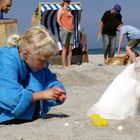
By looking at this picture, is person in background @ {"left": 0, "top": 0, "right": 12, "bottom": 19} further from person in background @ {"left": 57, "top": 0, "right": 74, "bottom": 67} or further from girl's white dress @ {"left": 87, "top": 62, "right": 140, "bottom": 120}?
person in background @ {"left": 57, "top": 0, "right": 74, "bottom": 67}

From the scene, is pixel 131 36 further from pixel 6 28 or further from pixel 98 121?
pixel 98 121

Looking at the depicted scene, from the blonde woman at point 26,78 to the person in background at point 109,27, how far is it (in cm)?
708

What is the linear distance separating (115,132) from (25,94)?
2.54ft

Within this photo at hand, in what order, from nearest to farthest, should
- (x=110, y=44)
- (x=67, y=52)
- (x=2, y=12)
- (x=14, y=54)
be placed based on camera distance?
(x=14, y=54) → (x=2, y=12) → (x=67, y=52) → (x=110, y=44)

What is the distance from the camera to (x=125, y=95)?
296cm

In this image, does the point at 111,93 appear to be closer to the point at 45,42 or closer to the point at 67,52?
the point at 45,42

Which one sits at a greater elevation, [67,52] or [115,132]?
[115,132]

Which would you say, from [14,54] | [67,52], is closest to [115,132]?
[14,54]

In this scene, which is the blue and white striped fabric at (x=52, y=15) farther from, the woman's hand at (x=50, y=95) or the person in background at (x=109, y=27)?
the woman's hand at (x=50, y=95)

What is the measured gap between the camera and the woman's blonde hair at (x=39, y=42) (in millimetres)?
3111

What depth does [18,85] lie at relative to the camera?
314cm

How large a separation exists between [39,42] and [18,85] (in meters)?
0.35

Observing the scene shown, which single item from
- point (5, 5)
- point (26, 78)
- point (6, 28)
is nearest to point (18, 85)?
point (26, 78)

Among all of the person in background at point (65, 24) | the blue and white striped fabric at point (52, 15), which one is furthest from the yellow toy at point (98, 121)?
the blue and white striped fabric at point (52, 15)
